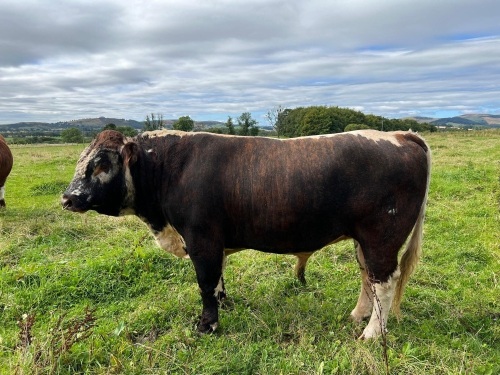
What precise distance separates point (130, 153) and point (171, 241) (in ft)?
3.57

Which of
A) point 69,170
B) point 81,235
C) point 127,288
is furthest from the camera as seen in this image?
point 69,170

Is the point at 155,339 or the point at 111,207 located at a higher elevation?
the point at 111,207

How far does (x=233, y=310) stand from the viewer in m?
4.74

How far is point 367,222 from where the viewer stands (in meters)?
3.85

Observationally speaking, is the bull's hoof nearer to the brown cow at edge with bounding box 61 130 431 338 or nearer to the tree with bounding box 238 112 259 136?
the brown cow at edge with bounding box 61 130 431 338

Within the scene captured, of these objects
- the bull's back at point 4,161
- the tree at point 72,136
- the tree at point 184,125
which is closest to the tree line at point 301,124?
the tree at point 72,136

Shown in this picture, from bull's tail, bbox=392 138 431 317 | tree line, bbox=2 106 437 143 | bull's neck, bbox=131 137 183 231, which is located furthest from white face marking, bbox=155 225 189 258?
tree line, bbox=2 106 437 143

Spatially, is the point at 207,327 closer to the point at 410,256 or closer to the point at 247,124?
the point at 410,256

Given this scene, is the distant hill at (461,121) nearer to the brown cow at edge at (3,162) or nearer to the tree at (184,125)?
the tree at (184,125)

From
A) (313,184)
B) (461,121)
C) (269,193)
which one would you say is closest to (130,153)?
(269,193)

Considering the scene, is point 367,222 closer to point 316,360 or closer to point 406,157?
point 406,157

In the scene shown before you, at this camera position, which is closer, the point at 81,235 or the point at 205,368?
the point at 205,368

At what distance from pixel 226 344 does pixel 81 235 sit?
435 centimetres

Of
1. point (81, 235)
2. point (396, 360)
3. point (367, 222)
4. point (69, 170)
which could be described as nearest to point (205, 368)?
point (396, 360)
